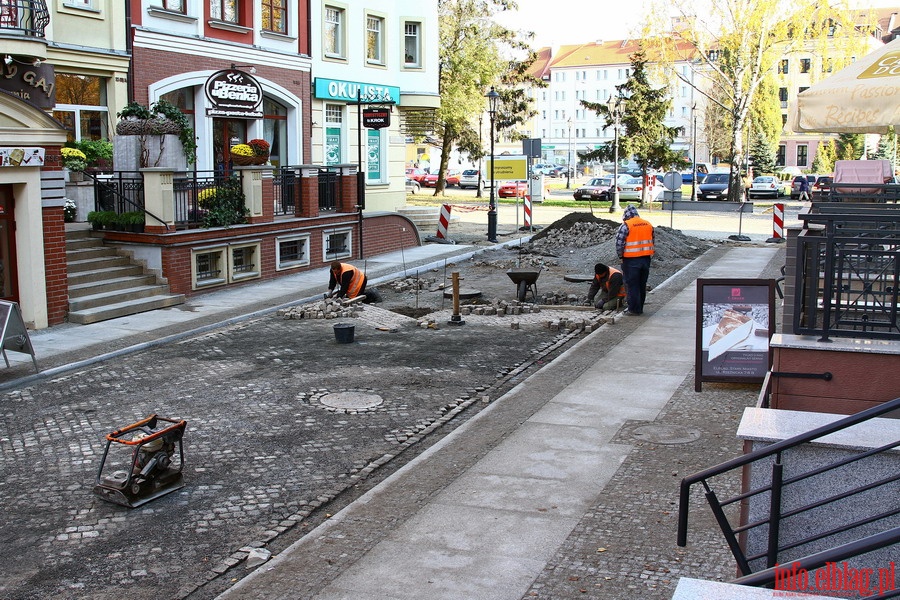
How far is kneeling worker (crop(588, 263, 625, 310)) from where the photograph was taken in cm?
1653

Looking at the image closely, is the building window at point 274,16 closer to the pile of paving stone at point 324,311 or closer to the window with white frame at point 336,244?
the window with white frame at point 336,244

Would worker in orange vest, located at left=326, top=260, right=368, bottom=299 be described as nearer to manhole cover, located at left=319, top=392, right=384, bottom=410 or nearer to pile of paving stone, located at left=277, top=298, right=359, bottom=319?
pile of paving stone, located at left=277, top=298, right=359, bottom=319

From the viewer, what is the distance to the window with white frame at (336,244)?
23.2 m

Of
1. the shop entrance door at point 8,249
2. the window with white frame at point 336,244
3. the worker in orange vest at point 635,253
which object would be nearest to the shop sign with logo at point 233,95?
the window with white frame at point 336,244

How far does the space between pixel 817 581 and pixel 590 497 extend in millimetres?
3259

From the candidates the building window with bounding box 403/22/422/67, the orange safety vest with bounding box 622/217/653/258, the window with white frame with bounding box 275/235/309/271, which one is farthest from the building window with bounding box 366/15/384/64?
the orange safety vest with bounding box 622/217/653/258

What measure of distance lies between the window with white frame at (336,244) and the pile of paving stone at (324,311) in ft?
21.0

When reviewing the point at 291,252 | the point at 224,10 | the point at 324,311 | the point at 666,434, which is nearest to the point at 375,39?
the point at 224,10

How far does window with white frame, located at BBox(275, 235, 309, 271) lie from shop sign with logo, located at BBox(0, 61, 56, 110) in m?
5.60

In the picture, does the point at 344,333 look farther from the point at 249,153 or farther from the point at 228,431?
the point at 249,153

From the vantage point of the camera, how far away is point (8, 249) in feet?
49.1

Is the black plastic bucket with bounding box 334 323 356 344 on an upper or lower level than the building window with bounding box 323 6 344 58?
lower

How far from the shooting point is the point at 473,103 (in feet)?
164

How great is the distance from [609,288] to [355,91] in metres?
14.7
